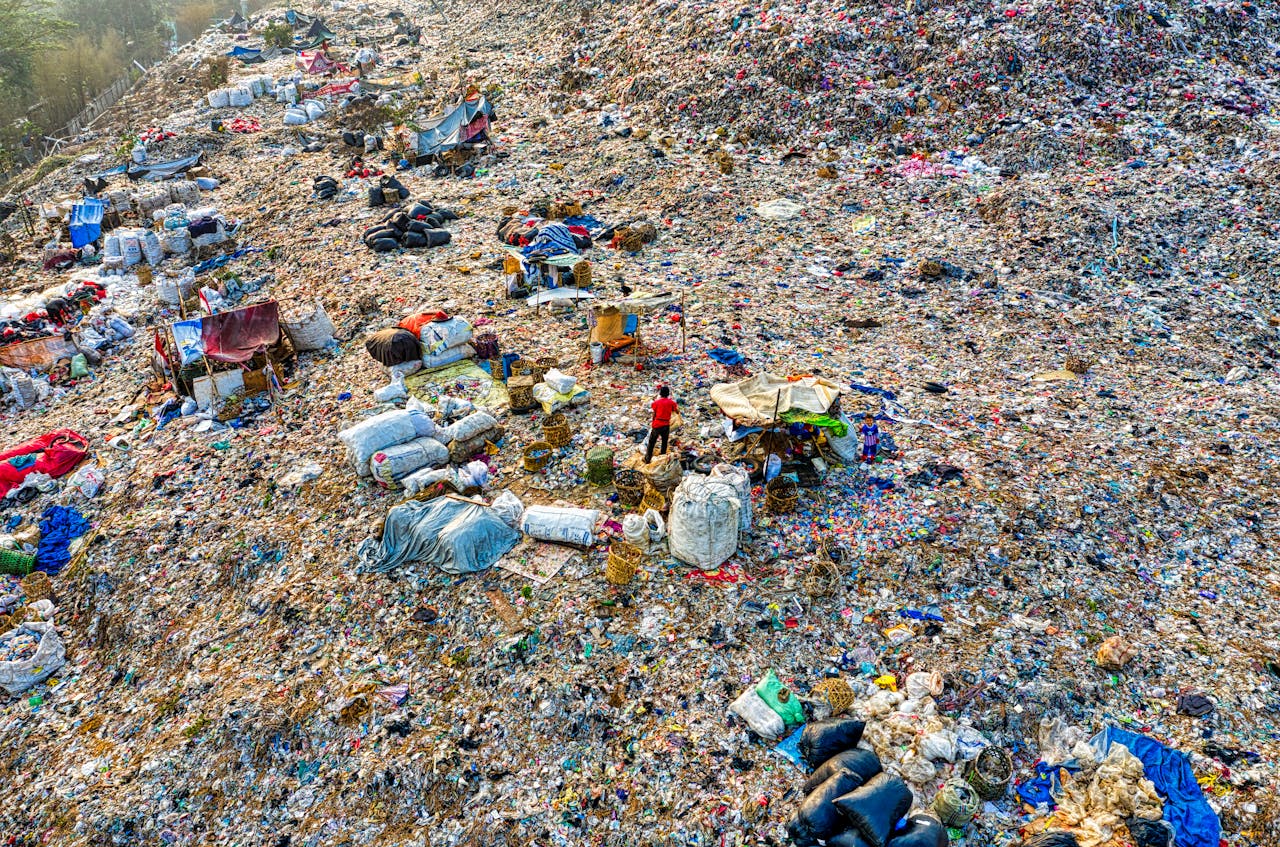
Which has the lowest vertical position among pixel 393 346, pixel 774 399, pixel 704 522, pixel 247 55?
pixel 704 522

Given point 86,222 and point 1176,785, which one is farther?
point 86,222

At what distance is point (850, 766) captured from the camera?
15.7ft

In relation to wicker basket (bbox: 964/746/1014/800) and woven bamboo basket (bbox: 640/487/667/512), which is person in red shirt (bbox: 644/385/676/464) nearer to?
woven bamboo basket (bbox: 640/487/667/512)

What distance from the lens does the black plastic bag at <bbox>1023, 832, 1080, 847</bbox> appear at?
4441mm

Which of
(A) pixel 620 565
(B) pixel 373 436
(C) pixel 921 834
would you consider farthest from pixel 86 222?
(C) pixel 921 834

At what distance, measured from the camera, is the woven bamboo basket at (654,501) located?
23.4 ft

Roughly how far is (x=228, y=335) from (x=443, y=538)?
5.42 m

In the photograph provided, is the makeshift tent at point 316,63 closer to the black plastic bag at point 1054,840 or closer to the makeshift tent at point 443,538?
the makeshift tent at point 443,538

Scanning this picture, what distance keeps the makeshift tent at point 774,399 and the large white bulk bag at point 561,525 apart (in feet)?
5.84

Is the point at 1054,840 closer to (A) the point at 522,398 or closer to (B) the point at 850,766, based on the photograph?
(B) the point at 850,766

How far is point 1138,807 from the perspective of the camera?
4609mm

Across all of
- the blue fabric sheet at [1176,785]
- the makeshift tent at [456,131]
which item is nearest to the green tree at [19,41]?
the makeshift tent at [456,131]

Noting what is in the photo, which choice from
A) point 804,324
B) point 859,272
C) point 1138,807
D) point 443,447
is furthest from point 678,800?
point 859,272

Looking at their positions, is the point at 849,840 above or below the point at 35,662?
above
